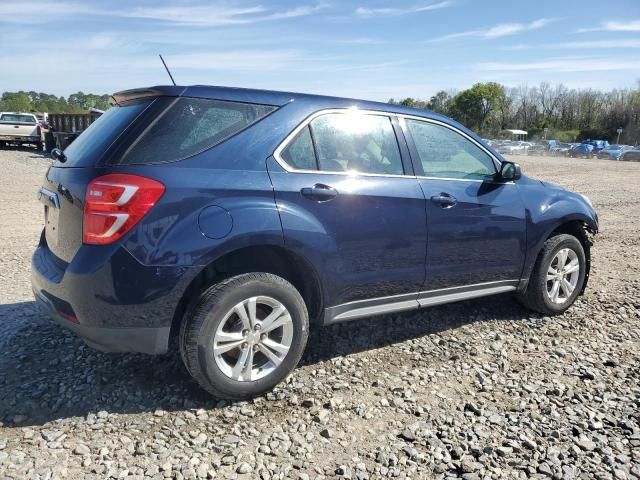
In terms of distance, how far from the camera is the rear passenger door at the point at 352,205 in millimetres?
3143

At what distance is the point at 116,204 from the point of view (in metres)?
2.70

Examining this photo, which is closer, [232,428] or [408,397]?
[232,428]

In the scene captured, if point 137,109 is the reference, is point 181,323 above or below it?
below

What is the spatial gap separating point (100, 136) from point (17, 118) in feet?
80.6

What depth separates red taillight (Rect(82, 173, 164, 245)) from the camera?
8.84 ft

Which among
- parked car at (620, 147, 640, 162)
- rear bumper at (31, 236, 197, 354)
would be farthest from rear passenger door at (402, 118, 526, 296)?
parked car at (620, 147, 640, 162)

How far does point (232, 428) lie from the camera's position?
288cm

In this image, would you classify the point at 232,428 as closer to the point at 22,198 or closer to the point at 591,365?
the point at 591,365

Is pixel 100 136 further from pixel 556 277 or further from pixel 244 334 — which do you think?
pixel 556 277

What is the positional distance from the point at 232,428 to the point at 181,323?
2.13ft

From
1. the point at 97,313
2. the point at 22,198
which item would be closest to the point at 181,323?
the point at 97,313

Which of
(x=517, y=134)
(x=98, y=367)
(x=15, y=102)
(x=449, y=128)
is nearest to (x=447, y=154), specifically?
(x=449, y=128)

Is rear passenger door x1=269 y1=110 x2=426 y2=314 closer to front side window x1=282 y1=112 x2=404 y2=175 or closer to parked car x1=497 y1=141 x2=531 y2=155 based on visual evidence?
front side window x1=282 y1=112 x2=404 y2=175

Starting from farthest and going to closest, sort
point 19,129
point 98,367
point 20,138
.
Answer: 1. point 20,138
2. point 19,129
3. point 98,367
